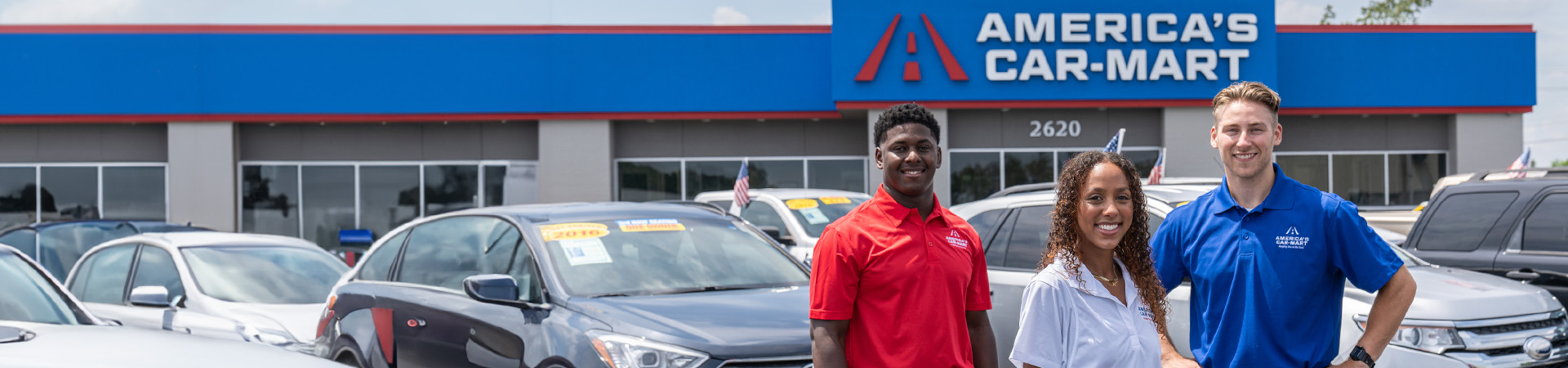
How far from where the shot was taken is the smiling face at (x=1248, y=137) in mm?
3133

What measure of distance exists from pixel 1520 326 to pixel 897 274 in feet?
12.7

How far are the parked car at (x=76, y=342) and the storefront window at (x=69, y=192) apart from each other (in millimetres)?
18583

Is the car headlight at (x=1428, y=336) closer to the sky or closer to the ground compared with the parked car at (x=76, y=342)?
closer to the ground

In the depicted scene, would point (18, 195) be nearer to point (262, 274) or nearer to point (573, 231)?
point (262, 274)

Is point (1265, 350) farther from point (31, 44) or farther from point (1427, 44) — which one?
point (31, 44)

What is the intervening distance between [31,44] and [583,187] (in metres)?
10.4

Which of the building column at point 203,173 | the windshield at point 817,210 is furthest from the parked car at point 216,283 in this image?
the building column at point 203,173

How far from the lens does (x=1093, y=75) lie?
20188mm

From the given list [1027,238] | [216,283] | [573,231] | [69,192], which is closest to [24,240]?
[216,283]

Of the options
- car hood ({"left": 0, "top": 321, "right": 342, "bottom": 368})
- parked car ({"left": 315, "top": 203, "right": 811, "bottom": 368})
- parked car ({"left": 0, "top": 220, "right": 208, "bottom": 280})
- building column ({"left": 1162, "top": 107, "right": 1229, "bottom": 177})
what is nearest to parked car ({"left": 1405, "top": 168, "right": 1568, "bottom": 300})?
parked car ({"left": 315, "top": 203, "right": 811, "bottom": 368})

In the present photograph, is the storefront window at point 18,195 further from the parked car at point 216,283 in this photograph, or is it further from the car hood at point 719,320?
the car hood at point 719,320

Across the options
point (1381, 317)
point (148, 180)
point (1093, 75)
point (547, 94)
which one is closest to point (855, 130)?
point (1093, 75)

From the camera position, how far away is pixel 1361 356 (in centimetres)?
309

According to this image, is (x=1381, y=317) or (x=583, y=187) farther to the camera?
(x=583, y=187)
